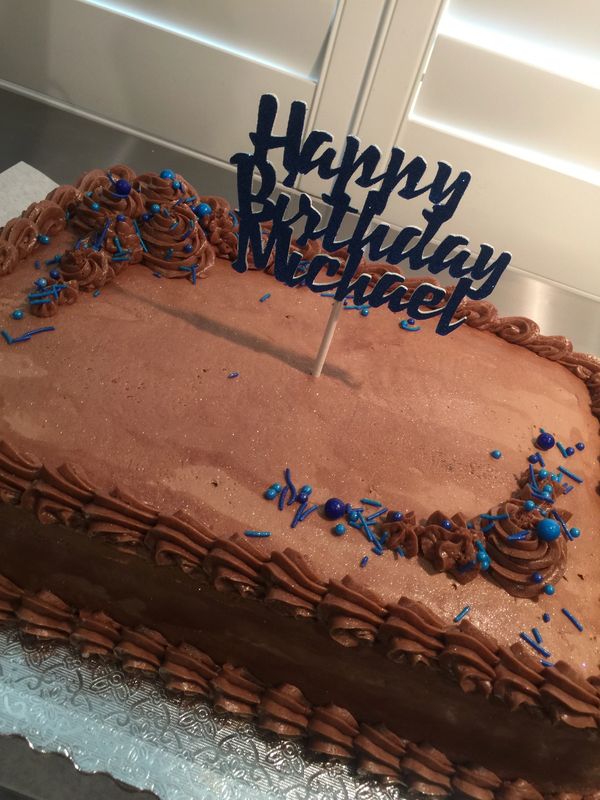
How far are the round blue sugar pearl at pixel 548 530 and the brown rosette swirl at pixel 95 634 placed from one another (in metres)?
1.41

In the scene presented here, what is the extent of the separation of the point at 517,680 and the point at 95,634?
4.44 ft

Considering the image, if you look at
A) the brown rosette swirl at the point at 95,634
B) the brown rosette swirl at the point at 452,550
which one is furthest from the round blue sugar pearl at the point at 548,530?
the brown rosette swirl at the point at 95,634

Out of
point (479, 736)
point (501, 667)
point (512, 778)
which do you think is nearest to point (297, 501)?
point (501, 667)

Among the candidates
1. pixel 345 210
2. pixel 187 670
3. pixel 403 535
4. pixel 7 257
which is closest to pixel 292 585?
pixel 403 535

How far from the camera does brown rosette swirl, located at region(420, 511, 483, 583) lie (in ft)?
7.62

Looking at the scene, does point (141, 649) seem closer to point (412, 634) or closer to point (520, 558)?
point (412, 634)

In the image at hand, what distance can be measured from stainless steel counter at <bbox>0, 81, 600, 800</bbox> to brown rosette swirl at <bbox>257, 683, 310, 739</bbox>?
3226 mm

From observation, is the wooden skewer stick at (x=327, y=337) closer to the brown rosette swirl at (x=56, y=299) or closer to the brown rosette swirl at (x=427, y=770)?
the brown rosette swirl at (x=56, y=299)

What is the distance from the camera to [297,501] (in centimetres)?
238

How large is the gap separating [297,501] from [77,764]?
41.7 inches

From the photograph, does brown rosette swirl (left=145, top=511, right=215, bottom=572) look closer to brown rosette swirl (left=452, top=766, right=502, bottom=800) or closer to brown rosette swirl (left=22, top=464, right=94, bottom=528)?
brown rosette swirl (left=22, top=464, right=94, bottom=528)

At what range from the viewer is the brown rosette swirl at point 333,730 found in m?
2.47

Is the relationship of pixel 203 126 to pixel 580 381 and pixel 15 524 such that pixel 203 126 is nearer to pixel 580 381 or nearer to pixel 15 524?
pixel 580 381

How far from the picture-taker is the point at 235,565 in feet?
7.21
